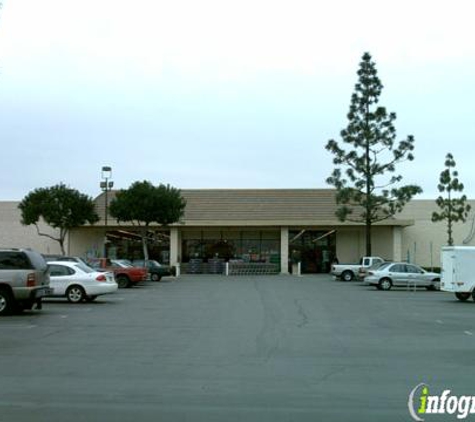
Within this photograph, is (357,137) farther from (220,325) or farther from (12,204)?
(220,325)

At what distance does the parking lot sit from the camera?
8164mm

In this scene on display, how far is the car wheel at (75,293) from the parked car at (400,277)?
16.6 m

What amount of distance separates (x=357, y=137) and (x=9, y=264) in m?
35.5

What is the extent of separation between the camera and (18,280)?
64.5 feet

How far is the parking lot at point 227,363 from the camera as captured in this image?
816 centimetres

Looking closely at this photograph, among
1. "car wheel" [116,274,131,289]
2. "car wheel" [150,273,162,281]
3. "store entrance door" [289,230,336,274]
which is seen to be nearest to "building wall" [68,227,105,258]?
"car wheel" [150,273,162,281]

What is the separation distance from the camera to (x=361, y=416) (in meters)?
7.73

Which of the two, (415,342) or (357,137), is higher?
(357,137)

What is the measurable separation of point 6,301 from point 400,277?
21.7 meters

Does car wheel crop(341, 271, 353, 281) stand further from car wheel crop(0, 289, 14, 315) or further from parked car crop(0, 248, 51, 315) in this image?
car wheel crop(0, 289, 14, 315)

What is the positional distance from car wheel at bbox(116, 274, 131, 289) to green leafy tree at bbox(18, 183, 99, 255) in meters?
15.9

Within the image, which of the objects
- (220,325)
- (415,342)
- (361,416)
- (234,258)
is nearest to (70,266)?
(220,325)

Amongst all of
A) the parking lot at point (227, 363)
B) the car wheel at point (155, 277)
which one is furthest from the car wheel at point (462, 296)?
the car wheel at point (155, 277)

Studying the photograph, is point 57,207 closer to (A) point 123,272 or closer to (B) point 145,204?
(B) point 145,204
